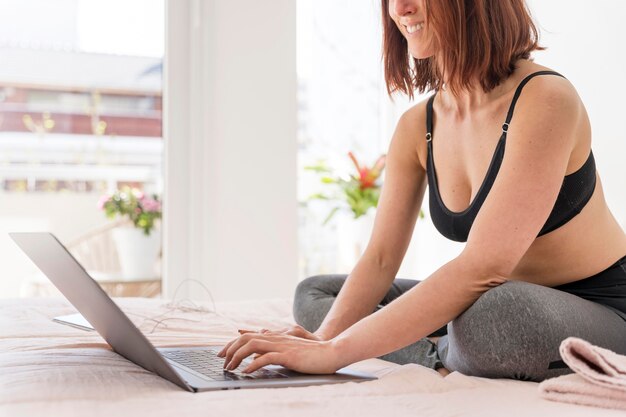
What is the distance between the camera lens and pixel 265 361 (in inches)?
45.2

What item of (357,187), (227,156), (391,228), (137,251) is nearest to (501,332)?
(391,228)

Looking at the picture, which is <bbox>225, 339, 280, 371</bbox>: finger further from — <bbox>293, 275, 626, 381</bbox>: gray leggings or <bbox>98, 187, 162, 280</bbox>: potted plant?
<bbox>98, 187, 162, 280</bbox>: potted plant

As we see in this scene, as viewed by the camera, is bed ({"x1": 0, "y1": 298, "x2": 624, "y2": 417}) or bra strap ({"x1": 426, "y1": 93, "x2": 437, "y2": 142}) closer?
bed ({"x1": 0, "y1": 298, "x2": 624, "y2": 417})

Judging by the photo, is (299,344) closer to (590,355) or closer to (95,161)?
(590,355)

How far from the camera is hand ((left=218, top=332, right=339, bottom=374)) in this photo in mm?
1152

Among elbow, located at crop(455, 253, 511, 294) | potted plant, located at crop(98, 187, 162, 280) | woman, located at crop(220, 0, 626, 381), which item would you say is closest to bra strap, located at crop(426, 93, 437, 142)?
woman, located at crop(220, 0, 626, 381)

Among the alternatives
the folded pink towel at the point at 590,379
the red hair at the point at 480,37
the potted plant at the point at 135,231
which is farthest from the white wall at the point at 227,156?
the folded pink towel at the point at 590,379

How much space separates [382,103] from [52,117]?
183 cm

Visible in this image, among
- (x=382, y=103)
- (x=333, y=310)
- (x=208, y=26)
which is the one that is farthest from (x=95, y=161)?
(x=333, y=310)

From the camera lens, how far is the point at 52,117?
3.81 meters

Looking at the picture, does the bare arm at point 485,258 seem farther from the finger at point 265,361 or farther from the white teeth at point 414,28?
the white teeth at point 414,28

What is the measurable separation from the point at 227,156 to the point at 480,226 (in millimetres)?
2753

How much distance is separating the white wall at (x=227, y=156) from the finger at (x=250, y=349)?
275 centimetres

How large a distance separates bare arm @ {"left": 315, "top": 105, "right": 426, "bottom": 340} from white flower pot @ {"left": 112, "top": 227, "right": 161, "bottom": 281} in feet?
7.74
